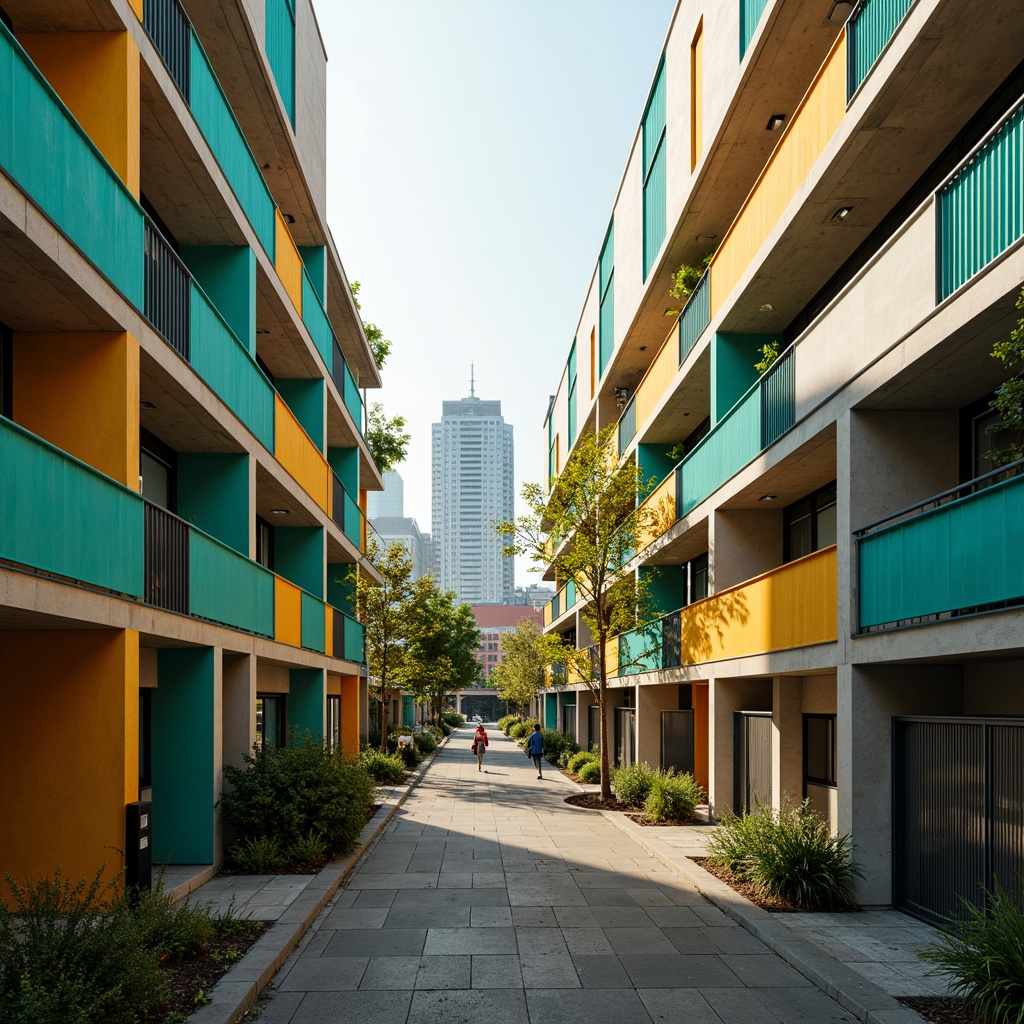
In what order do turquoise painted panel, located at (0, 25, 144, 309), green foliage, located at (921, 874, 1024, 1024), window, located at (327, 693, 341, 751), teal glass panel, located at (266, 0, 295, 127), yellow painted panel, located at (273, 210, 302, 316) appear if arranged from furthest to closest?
window, located at (327, 693, 341, 751)
teal glass panel, located at (266, 0, 295, 127)
yellow painted panel, located at (273, 210, 302, 316)
turquoise painted panel, located at (0, 25, 144, 309)
green foliage, located at (921, 874, 1024, 1024)

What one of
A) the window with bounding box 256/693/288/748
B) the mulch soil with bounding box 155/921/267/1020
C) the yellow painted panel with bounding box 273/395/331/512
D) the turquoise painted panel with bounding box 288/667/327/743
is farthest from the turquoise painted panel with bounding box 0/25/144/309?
the turquoise painted panel with bounding box 288/667/327/743

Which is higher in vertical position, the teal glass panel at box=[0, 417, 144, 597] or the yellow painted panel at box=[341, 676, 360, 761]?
the teal glass panel at box=[0, 417, 144, 597]

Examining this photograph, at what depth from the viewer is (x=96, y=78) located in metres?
10.5

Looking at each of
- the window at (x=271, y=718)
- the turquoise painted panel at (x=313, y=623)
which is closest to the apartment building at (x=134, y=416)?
the turquoise painted panel at (x=313, y=623)

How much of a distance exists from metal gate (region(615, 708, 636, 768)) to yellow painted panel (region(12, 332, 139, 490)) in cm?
1912

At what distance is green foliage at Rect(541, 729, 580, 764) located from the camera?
3791 centimetres

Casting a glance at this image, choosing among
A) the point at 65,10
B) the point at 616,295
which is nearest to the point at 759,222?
the point at 65,10

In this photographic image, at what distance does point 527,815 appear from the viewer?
2186cm

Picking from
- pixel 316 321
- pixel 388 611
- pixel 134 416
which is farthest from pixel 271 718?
pixel 134 416

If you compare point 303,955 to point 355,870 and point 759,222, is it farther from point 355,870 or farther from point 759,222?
point 759,222

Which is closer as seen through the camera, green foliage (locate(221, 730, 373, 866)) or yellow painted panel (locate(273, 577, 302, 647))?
green foliage (locate(221, 730, 373, 866))

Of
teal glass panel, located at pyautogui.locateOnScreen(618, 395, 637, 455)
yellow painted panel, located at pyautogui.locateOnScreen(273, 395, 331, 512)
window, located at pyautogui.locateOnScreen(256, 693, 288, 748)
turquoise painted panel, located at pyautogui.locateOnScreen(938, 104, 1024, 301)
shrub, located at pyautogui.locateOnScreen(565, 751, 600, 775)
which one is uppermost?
teal glass panel, located at pyautogui.locateOnScreen(618, 395, 637, 455)

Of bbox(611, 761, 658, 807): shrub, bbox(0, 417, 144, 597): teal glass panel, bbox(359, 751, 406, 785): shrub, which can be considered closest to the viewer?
bbox(0, 417, 144, 597): teal glass panel

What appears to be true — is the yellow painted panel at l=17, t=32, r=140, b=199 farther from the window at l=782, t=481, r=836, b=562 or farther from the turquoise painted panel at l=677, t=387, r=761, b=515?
the window at l=782, t=481, r=836, b=562
